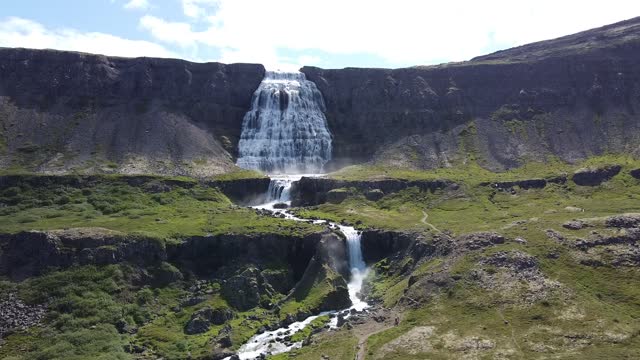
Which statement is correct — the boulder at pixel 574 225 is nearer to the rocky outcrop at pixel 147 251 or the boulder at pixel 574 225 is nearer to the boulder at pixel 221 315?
the rocky outcrop at pixel 147 251

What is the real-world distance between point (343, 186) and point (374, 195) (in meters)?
9.92

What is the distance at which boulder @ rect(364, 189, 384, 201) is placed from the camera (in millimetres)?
153975

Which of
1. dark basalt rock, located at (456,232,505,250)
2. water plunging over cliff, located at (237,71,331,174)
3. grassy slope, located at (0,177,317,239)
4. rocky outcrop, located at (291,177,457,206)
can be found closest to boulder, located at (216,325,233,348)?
grassy slope, located at (0,177,317,239)

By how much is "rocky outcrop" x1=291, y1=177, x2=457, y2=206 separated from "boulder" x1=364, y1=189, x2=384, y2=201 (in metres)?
1.25

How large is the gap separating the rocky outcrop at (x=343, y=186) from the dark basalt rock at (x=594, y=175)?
3662 centimetres

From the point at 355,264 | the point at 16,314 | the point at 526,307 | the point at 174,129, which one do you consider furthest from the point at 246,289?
the point at 174,129

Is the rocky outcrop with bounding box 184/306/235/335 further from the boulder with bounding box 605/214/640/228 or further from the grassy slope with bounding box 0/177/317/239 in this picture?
the boulder with bounding box 605/214/640/228

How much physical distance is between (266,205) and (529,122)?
106 meters

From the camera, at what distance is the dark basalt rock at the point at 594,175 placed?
6097 inches

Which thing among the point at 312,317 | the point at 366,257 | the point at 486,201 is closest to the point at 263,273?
the point at 312,317

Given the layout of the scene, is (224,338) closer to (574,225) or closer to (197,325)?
(197,325)

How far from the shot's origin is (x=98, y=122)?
180000 millimetres

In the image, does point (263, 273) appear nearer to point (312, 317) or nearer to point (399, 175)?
point (312, 317)

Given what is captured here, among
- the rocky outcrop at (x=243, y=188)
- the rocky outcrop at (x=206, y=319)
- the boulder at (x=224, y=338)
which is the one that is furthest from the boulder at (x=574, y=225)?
the rocky outcrop at (x=243, y=188)
